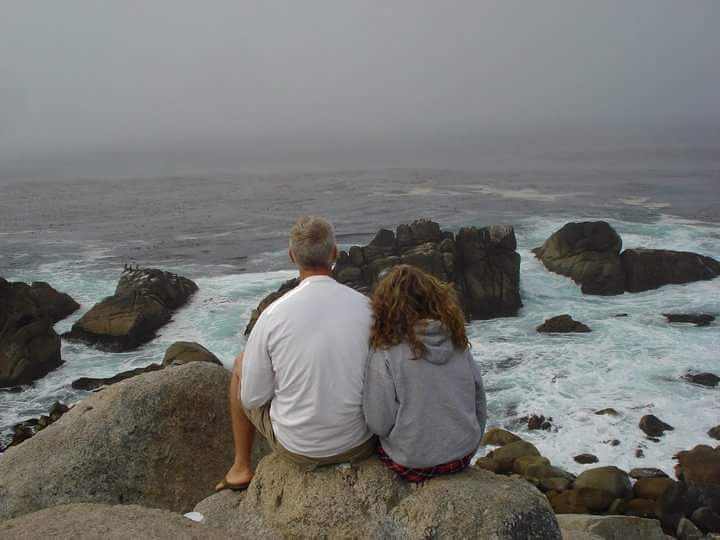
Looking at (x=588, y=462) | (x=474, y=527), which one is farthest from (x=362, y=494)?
(x=588, y=462)

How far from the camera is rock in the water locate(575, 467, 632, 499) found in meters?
13.8

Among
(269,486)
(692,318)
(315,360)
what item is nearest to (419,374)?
(315,360)

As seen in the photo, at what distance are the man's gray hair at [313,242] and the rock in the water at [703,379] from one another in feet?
61.5

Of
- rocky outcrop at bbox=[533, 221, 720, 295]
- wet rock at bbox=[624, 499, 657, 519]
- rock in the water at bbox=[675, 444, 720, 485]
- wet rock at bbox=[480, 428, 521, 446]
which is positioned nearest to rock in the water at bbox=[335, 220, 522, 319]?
rocky outcrop at bbox=[533, 221, 720, 295]

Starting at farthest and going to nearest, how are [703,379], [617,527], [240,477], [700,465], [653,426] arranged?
[703,379]
[653,426]
[700,465]
[617,527]
[240,477]

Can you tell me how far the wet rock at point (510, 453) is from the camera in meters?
15.7

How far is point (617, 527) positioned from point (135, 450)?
6142 millimetres

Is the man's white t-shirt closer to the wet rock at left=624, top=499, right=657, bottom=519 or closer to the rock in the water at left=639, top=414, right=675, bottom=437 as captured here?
the wet rock at left=624, top=499, right=657, bottom=519

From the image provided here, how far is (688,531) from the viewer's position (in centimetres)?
1220

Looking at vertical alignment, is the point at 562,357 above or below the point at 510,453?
below

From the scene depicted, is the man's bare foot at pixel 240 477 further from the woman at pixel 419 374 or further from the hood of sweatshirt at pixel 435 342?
the hood of sweatshirt at pixel 435 342

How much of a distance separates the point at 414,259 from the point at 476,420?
83.8ft

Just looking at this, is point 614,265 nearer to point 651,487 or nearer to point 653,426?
point 653,426

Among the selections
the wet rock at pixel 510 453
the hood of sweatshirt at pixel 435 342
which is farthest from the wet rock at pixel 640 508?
the hood of sweatshirt at pixel 435 342
